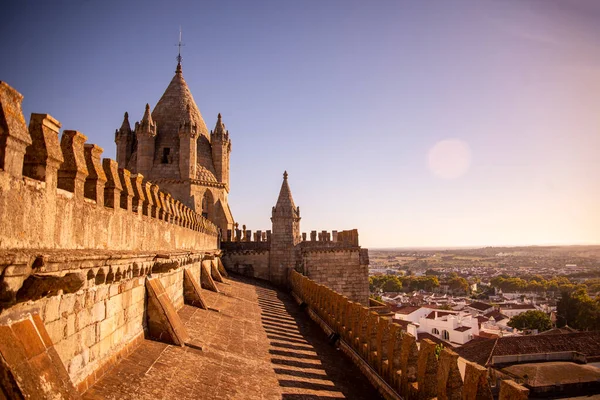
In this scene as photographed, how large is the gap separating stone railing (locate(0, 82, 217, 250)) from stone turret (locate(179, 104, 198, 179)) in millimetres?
19203

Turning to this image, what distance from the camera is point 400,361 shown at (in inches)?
355

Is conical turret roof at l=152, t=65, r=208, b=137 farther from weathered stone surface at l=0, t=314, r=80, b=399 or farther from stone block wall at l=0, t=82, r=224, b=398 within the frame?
weathered stone surface at l=0, t=314, r=80, b=399

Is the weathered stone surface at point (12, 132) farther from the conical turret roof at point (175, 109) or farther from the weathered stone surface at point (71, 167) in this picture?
the conical turret roof at point (175, 109)

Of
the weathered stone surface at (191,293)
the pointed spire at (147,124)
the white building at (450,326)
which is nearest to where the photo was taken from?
the weathered stone surface at (191,293)

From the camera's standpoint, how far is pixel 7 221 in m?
3.62

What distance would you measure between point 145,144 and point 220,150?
4.78 meters

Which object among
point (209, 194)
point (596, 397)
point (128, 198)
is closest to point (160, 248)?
point (128, 198)

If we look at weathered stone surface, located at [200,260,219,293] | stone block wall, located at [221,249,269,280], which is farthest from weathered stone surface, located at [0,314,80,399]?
stone block wall, located at [221,249,269,280]

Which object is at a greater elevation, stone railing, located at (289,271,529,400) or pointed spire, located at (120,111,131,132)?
pointed spire, located at (120,111,131,132)

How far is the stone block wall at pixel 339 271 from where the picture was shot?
93.2 feet

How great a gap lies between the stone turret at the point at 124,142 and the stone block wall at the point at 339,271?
1277 cm

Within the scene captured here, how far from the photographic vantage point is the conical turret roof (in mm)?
27797

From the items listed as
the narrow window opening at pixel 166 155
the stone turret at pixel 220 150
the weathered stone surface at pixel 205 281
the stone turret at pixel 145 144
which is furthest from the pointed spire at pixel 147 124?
the weathered stone surface at pixel 205 281

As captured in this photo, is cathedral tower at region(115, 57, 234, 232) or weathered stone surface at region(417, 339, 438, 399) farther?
cathedral tower at region(115, 57, 234, 232)
